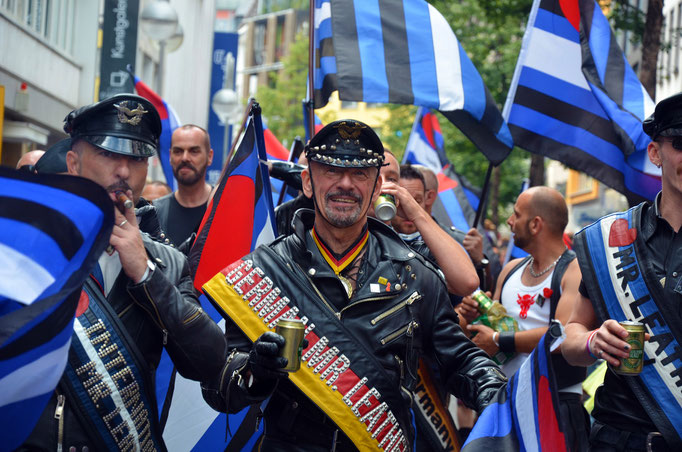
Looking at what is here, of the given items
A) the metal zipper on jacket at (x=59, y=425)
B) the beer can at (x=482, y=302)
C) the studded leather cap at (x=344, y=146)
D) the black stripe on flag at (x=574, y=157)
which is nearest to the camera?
the metal zipper on jacket at (x=59, y=425)

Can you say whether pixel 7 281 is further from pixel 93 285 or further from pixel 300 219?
pixel 300 219

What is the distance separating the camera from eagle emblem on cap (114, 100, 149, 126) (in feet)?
11.9

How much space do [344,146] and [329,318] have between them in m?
0.80

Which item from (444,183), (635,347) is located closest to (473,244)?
(635,347)

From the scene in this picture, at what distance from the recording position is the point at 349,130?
432cm

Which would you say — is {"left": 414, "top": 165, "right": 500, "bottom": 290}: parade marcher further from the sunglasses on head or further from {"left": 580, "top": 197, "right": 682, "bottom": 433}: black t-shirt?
the sunglasses on head

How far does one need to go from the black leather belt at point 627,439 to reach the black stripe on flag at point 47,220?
232 centimetres

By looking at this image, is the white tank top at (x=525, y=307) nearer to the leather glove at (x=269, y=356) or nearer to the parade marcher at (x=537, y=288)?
the parade marcher at (x=537, y=288)

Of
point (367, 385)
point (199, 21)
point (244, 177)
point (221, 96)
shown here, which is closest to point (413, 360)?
point (367, 385)

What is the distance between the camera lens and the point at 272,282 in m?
4.09

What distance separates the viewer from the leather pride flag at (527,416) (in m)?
3.64

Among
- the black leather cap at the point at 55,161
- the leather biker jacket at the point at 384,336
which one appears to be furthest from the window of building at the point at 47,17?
the leather biker jacket at the point at 384,336

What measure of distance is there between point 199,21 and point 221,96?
1428 centimetres

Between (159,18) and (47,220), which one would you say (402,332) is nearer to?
(47,220)
